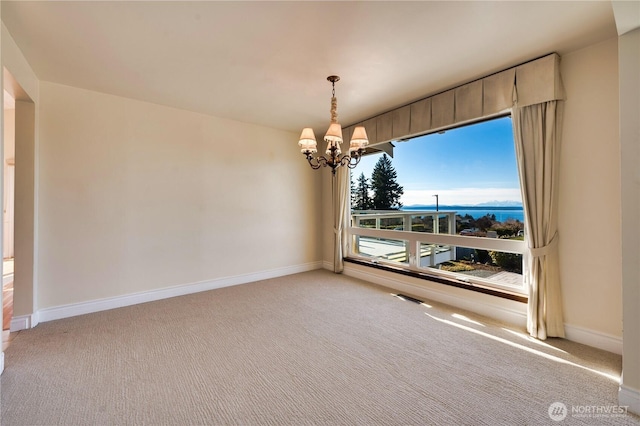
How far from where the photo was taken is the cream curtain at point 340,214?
5.07 m

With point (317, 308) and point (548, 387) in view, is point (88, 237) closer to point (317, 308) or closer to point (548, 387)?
point (317, 308)

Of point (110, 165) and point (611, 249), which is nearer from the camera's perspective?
point (611, 249)

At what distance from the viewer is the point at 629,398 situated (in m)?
1.73

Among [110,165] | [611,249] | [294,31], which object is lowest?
[611,249]

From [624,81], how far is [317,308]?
11.3 ft

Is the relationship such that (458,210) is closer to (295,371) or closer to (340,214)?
(340,214)

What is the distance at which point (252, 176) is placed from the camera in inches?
186

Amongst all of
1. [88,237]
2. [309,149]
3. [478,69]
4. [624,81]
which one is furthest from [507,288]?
[88,237]

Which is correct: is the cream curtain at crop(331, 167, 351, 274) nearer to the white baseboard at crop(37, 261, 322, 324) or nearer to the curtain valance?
the white baseboard at crop(37, 261, 322, 324)

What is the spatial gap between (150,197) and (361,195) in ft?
11.5

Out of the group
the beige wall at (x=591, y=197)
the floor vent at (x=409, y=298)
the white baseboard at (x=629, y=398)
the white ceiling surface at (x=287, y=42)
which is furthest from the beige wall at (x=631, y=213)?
the floor vent at (x=409, y=298)

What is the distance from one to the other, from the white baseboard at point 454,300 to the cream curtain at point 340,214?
1.61ft

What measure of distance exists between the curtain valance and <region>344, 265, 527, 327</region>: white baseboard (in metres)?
2.23

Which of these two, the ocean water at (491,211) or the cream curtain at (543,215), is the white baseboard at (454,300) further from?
the ocean water at (491,211)
